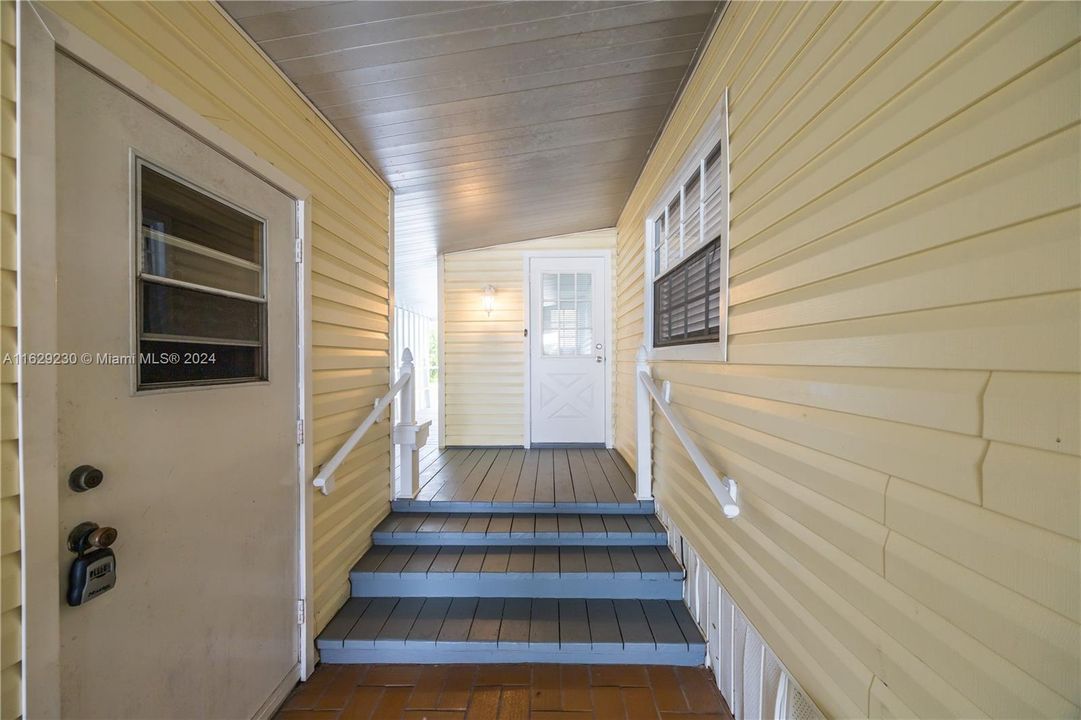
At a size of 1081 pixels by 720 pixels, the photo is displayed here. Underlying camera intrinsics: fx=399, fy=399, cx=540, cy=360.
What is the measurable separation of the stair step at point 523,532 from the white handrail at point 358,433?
2.05 ft

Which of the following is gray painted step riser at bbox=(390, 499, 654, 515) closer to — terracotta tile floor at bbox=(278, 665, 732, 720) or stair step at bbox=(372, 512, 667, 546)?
stair step at bbox=(372, 512, 667, 546)

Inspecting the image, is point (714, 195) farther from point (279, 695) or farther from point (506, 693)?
point (279, 695)

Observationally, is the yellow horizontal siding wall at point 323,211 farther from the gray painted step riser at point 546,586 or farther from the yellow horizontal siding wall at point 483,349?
the yellow horizontal siding wall at point 483,349

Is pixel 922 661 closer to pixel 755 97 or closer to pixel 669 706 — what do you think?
pixel 669 706

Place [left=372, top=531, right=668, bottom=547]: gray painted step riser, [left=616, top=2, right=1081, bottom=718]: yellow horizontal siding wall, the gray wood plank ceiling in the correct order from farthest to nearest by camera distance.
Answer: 1. [left=372, top=531, right=668, bottom=547]: gray painted step riser
2. the gray wood plank ceiling
3. [left=616, top=2, right=1081, bottom=718]: yellow horizontal siding wall

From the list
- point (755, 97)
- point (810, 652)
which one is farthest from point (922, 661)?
point (755, 97)

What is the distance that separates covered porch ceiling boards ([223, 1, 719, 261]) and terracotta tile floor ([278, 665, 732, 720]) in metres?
2.58

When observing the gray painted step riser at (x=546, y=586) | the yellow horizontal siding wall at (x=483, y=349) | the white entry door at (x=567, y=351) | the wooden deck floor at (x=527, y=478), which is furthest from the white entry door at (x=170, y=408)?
the white entry door at (x=567, y=351)

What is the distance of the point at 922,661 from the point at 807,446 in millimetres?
448

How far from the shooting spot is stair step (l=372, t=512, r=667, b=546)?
231cm

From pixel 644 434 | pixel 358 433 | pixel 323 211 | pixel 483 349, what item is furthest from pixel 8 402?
pixel 483 349

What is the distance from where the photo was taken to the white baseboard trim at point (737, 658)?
3.87ft

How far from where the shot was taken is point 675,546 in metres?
2.20

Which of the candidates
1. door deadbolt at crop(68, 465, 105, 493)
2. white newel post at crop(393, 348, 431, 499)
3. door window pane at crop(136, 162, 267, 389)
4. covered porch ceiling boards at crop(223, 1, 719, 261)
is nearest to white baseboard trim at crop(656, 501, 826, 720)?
white newel post at crop(393, 348, 431, 499)
